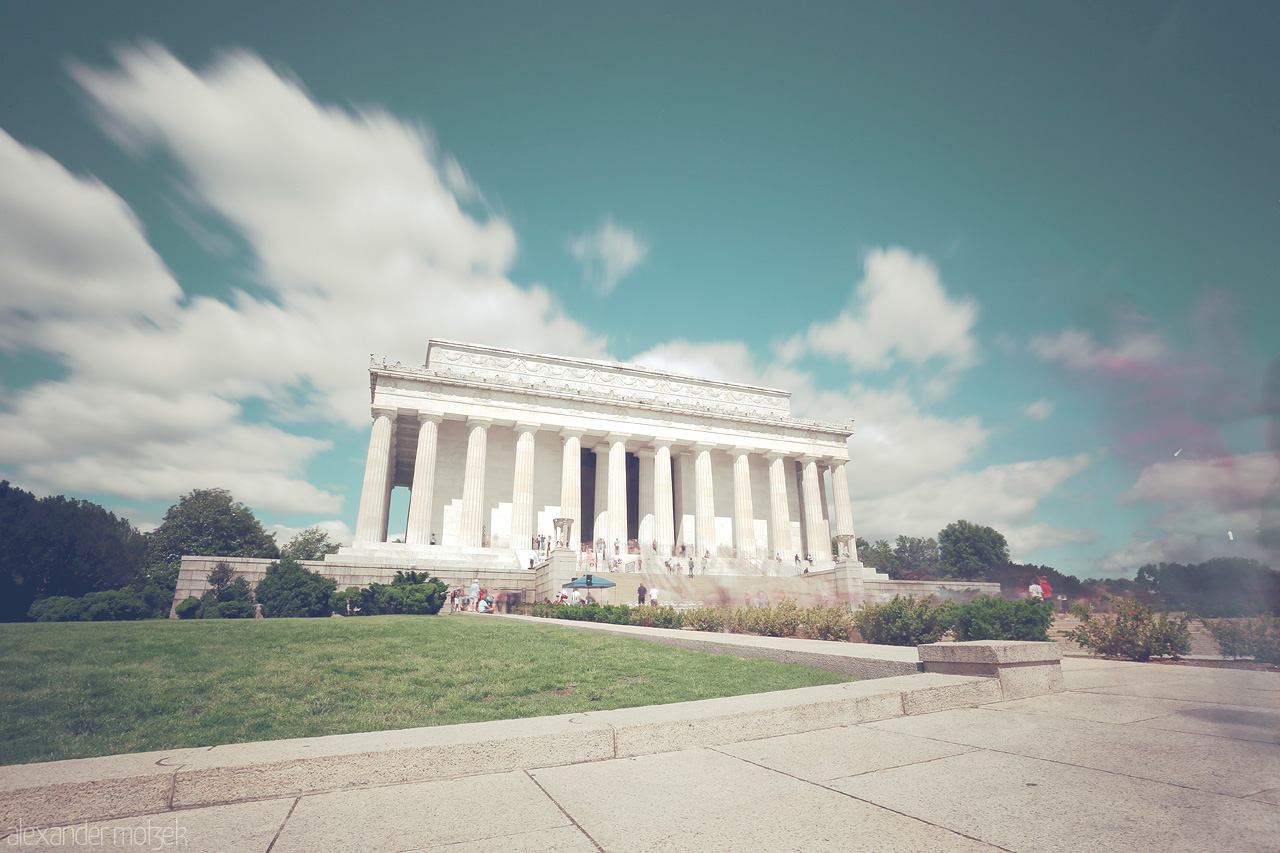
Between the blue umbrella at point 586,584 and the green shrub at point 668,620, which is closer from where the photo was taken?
the green shrub at point 668,620

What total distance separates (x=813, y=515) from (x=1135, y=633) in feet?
147

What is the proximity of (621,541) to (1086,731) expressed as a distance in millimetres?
42196

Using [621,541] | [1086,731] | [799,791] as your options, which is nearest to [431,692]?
[799,791]

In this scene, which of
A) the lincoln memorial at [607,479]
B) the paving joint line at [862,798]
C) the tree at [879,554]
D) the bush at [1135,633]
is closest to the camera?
the paving joint line at [862,798]

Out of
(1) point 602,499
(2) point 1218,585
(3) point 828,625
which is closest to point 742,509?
(1) point 602,499

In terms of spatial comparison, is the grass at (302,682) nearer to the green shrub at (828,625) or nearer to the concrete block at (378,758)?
the concrete block at (378,758)

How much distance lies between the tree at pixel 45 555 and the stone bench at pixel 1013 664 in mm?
31196

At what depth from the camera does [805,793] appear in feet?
13.0

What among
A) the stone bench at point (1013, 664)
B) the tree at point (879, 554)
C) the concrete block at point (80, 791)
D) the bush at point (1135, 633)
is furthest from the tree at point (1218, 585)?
the tree at point (879, 554)

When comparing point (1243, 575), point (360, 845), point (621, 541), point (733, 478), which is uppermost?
point (733, 478)

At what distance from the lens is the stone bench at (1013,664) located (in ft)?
23.6

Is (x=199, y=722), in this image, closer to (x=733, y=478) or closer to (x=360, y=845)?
(x=360, y=845)

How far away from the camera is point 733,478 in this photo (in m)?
56.2

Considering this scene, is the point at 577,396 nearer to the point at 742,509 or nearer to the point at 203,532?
the point at 742,509
